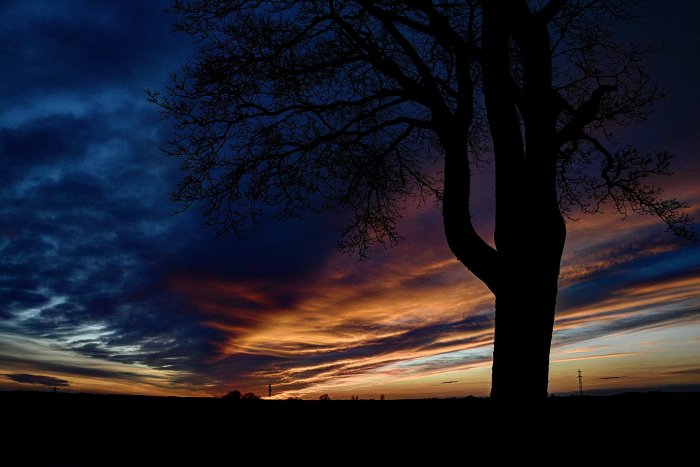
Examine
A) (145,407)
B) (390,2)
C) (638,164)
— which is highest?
(390,2)

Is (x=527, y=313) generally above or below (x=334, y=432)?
above

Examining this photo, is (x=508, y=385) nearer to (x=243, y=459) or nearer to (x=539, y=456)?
(x=539, y=456)

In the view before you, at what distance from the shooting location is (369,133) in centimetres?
1060

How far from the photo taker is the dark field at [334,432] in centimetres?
429

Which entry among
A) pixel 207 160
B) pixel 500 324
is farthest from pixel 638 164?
pixel 207 160

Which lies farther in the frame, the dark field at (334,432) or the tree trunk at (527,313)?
the tree trunk at (527,313)

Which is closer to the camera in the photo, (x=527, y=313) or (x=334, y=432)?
(x=334, y=432)

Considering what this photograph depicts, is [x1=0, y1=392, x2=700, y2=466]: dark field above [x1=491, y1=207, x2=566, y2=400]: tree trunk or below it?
below

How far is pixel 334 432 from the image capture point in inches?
197

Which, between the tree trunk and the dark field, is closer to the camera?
the dark field

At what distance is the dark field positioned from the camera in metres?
4.29

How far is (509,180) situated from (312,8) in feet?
16.4

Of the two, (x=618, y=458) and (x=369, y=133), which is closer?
(x=618, y=458)

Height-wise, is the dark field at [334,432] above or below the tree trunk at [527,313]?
below
